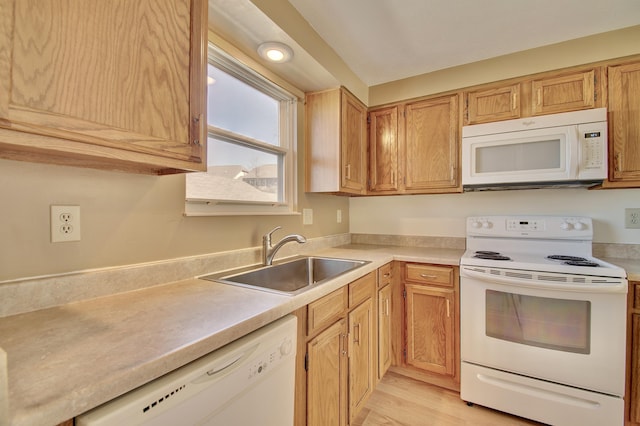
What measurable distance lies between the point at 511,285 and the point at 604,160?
95 centimetres

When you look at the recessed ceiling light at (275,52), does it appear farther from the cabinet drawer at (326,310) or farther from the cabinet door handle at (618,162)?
the cabinet door handle at (618,162)

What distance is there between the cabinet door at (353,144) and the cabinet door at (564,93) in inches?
48.3

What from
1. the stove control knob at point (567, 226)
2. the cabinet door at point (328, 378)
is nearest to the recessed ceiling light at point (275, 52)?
the cabinet door at point (328, 378)

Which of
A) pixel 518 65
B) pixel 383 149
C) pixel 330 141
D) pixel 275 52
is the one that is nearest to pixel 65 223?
pixel 275 52

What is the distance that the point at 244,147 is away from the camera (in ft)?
5.55

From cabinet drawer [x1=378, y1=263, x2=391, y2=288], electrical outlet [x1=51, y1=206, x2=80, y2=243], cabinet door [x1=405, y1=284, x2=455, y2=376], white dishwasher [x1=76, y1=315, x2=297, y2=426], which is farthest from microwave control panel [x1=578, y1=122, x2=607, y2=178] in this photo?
electrical outlet [x1=51, y1=206, x2=80, y2=243]

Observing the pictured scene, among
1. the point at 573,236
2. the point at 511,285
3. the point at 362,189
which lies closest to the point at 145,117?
the point at 362,189

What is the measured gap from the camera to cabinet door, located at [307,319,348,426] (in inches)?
46.1

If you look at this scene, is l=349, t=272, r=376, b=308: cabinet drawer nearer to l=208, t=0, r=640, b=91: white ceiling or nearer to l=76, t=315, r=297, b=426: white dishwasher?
l=76, t=315, r=297, b=426: white dishwasher

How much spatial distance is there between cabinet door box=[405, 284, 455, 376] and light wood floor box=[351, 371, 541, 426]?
157 millimetres

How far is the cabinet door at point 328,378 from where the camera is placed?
1.17 meters

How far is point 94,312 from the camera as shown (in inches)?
33.3

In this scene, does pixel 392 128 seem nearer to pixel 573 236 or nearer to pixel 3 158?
pixel 573 236

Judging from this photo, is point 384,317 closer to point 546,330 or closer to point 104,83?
point 546,330
